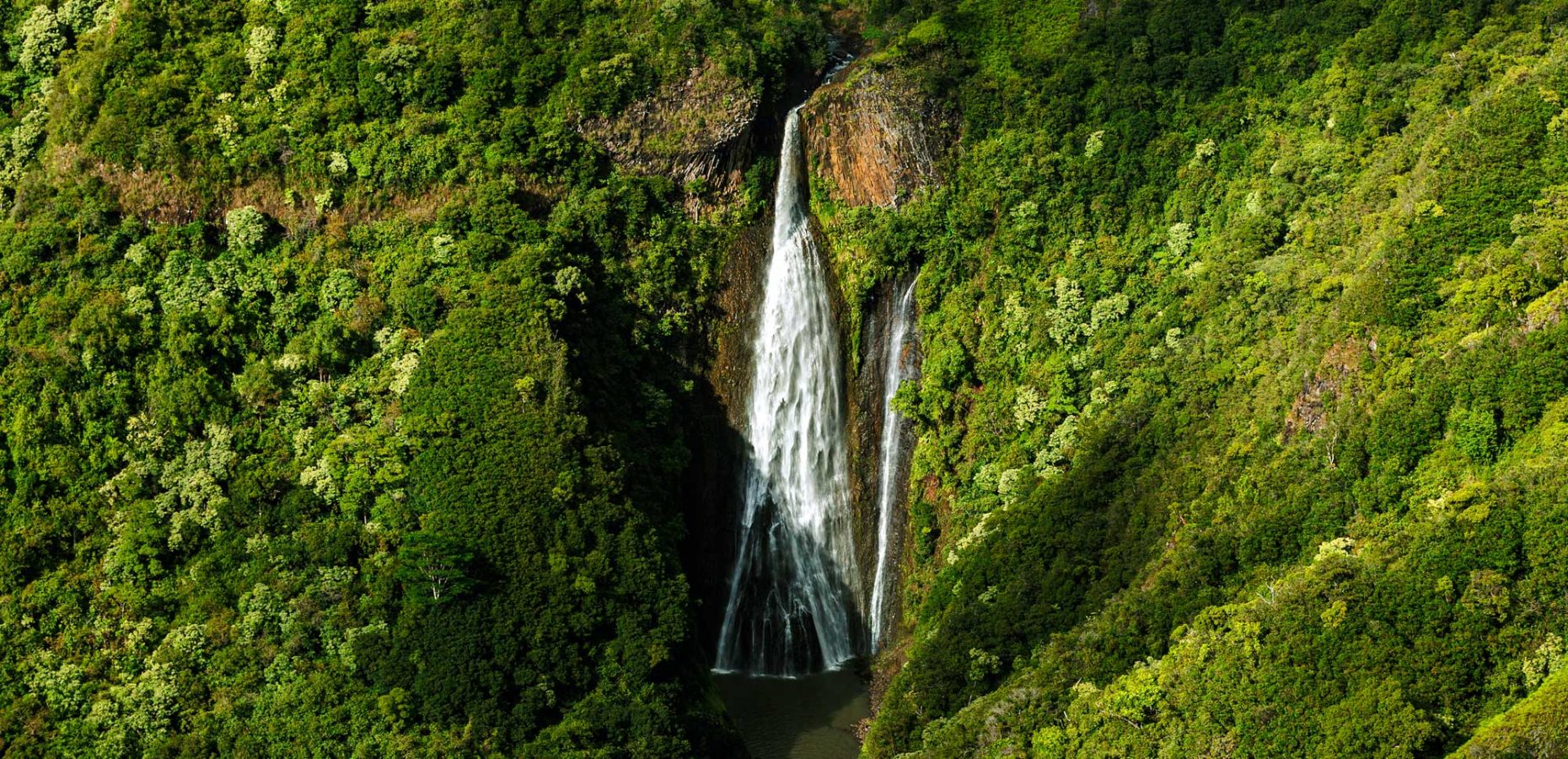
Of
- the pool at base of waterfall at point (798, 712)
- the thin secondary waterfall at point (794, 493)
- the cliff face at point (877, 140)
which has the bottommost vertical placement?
the pool at base of waterfall at point (798, 712)

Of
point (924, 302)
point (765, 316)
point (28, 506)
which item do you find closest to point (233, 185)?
point (28, 506)

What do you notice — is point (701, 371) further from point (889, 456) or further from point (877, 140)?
point (877, 140)

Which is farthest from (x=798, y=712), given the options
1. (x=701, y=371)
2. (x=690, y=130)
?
(x=690, y=130)

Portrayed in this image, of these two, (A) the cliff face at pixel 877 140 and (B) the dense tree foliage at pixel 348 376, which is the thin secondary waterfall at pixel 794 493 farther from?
(B) the dense tree foliage at pixel 348 376

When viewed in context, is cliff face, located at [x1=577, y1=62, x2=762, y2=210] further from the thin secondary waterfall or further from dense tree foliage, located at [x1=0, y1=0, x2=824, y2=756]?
the thin secondary waterfall

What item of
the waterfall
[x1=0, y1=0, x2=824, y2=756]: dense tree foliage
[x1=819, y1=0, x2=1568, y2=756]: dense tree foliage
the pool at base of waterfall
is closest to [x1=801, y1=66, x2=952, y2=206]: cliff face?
[x1=819, y1=0, x2=1568, y2=756]: dense tree foliage

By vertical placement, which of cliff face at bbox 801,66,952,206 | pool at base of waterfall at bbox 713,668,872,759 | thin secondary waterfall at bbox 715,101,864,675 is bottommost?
pool at base of waterfall at bbox 713,668,872,759

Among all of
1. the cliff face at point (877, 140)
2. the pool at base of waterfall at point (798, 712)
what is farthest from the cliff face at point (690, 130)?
the pool at base of waterfall at point (798, 712)
